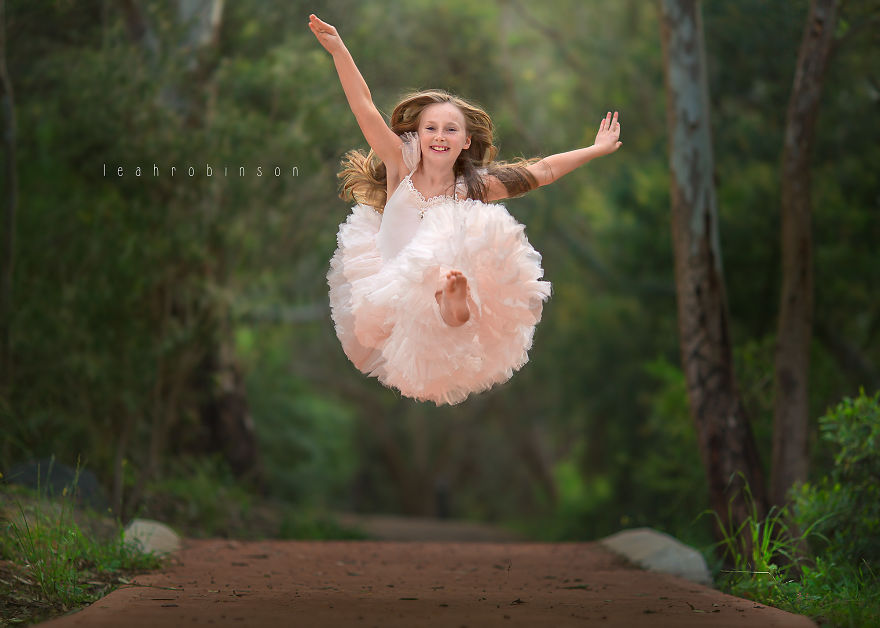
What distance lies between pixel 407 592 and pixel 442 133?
2.43m

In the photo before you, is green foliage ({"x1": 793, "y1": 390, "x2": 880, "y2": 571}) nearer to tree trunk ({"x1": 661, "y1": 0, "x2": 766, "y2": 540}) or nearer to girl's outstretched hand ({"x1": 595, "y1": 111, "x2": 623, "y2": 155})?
tree trunk ({"x1": 661, "y1": 0, "x2": 766, "y2": 540})

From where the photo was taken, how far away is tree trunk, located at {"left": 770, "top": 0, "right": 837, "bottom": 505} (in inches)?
272

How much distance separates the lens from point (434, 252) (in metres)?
4.77

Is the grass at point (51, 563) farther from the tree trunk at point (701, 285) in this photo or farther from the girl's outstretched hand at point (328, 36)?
the tree trunk at point (701, 285)

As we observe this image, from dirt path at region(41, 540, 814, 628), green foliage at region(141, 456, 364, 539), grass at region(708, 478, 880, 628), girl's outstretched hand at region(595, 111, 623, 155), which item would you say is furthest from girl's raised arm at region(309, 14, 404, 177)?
green foliage at region(141, 456, 364, 539)

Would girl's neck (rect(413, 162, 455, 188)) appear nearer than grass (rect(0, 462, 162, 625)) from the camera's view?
No

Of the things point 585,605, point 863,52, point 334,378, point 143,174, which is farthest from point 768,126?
point 334,378

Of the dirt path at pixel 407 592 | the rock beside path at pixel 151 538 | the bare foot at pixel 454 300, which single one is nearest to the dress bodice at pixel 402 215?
the bare foot at pixel 454 300

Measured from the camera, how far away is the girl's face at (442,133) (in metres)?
5.34

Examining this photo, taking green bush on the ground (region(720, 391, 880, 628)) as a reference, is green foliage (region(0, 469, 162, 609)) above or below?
below

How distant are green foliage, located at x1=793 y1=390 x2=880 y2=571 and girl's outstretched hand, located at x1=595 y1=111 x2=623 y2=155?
6.66ft

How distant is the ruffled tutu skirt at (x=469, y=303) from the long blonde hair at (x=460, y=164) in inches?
21.0

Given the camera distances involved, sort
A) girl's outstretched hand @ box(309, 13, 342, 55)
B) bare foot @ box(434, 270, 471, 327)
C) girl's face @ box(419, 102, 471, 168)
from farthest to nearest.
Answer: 1. girl's face @ box(419, 102, 471, 168)
2. girl's outstretched hand @ box(309, 13, 342, 55)
3. bare foot @ box(434, 270, 471, 327)

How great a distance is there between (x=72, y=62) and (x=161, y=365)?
9.20 feet
